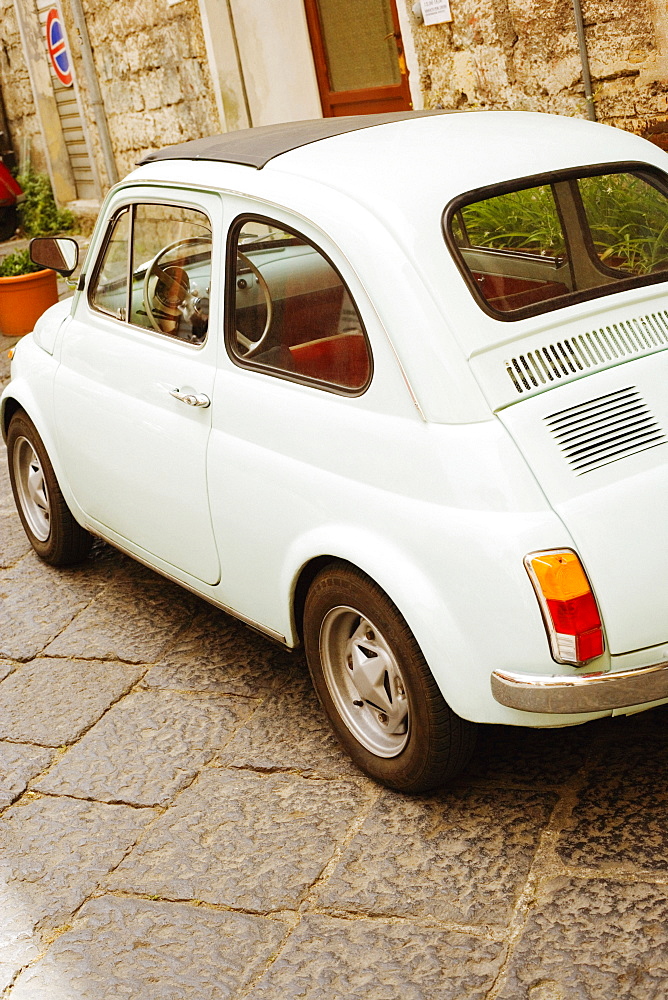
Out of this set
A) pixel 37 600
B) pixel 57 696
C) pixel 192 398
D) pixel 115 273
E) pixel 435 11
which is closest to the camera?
pixel 192 398

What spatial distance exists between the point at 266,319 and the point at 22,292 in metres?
5.96

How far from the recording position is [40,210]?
13211 mm

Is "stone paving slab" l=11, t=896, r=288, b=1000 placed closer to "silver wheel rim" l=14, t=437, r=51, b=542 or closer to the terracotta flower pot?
"silver wheel rim" l=14, t=437, r=51, b=542

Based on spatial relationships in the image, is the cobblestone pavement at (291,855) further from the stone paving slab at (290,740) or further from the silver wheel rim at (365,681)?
the silver wheel rim at (365,681)

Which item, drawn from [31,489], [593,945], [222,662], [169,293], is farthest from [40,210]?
[593,945]

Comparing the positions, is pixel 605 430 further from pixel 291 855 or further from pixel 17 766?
pixel 17 766

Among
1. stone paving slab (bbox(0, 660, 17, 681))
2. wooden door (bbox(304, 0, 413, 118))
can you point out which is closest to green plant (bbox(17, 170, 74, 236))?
wooden door (bbox(304, 0, 413, 118))

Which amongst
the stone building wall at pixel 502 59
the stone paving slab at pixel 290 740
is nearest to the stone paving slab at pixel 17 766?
the stone paving slab at pixel 290 740

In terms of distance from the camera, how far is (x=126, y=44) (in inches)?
416

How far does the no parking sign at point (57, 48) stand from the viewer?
38.5 ft

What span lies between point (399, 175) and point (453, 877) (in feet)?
5.91

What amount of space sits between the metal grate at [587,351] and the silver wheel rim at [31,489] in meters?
2.60

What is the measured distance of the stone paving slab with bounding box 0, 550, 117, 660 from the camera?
426cm

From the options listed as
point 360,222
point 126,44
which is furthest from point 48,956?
point 126,44
